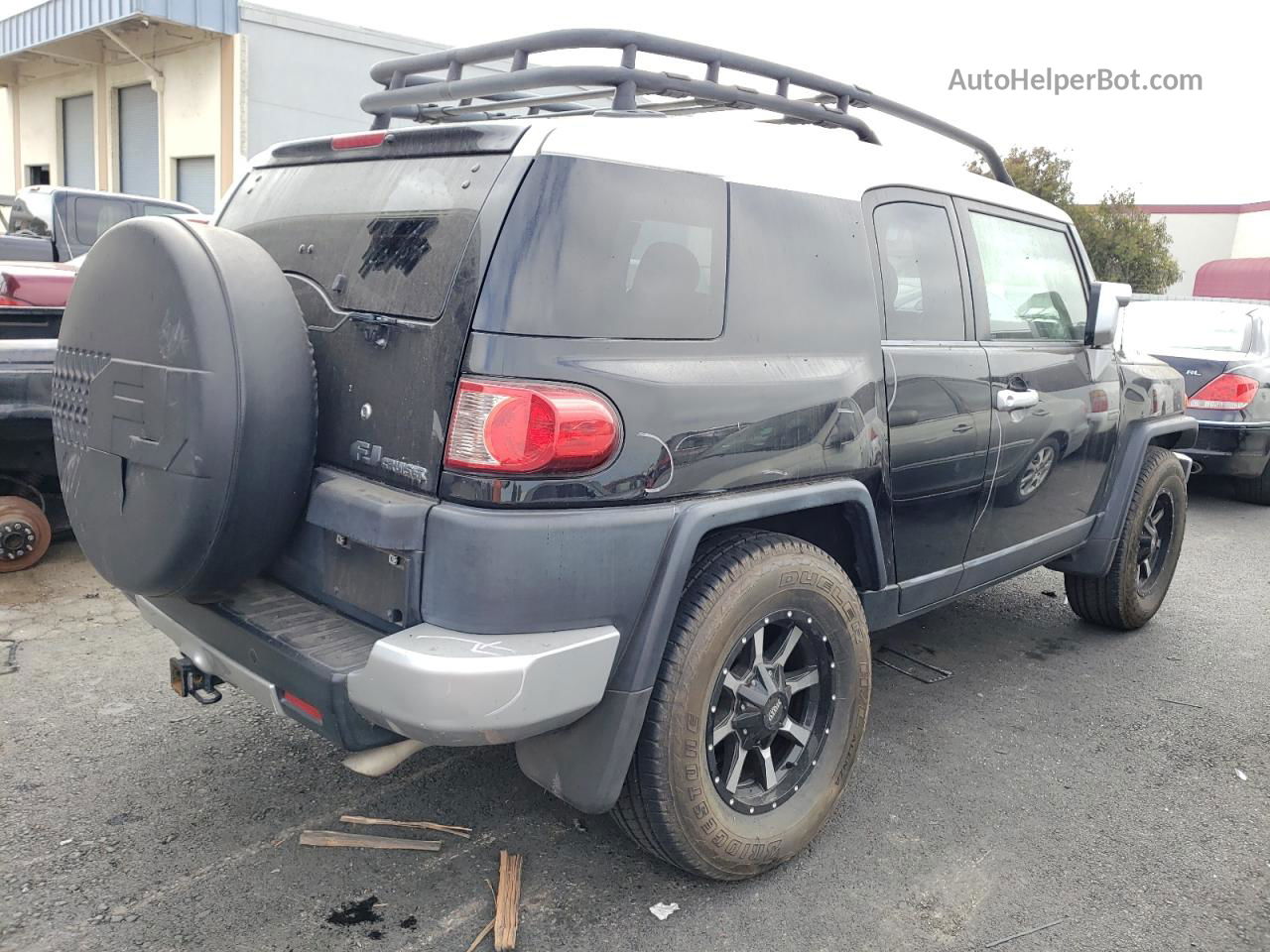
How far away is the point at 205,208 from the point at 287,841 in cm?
1772

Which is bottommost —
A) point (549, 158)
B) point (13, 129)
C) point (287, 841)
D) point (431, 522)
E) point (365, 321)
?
point (287, 841)

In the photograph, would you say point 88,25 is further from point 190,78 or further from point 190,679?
point 190,679

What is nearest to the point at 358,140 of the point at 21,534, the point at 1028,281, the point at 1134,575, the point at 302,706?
the point at 302,706

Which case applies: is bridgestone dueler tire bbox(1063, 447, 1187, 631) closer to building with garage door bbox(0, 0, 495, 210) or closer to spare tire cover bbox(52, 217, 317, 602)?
spare tire cover bbox(52, 217, 317, 602)

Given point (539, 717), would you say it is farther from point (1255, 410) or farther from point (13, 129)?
point (13, 129)

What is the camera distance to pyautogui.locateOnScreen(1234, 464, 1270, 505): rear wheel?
8.20 m

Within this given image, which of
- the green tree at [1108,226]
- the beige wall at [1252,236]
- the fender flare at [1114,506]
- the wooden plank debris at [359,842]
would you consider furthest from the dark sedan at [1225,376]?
the beige wall at [1252,236]

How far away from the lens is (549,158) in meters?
2.37

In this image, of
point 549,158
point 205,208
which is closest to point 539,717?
point 549,158

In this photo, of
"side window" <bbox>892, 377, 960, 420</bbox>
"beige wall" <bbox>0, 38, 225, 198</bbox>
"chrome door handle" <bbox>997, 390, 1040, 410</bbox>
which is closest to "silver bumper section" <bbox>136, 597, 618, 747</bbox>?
"side window" <bbox>892, 377, 960, 420</bbox>

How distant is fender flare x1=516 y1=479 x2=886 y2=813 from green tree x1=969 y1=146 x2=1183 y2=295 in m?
21.5

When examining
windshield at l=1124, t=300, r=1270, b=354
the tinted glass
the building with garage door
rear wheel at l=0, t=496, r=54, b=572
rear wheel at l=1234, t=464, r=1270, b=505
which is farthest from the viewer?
the building with garage door

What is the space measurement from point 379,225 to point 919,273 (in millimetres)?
1737

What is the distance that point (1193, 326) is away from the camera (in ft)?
28.4
